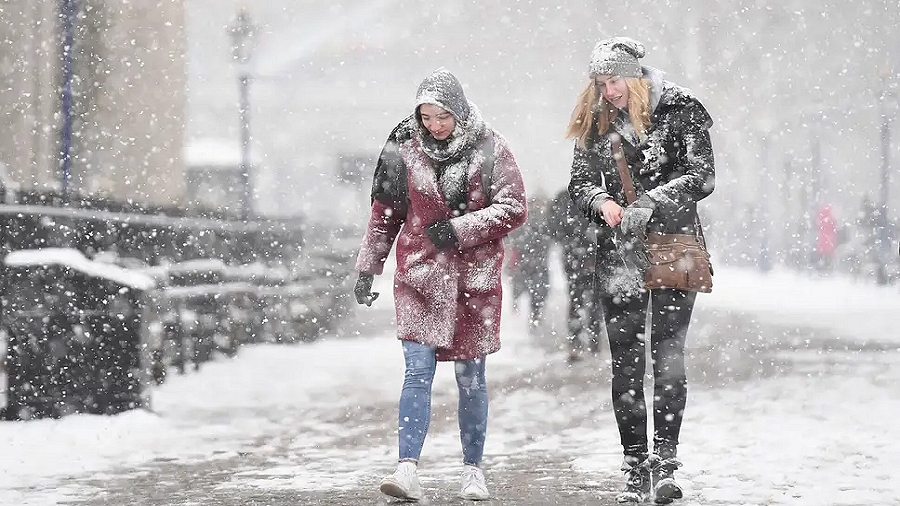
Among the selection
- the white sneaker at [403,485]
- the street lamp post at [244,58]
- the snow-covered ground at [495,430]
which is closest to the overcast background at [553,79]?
the street lamp post at [244,58]

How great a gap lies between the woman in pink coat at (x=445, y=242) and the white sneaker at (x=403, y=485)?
0.05m

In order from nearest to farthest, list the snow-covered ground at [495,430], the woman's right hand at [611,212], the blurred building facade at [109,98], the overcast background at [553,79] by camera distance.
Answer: the woman's right hand at [611,212] → the snow-covered ground at [495,430] → the blurred building facade at [109,98] → the overcast background at [553,79]

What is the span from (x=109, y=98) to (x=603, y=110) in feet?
53.9

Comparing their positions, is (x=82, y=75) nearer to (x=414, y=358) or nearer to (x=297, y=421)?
(x=297, y=421)

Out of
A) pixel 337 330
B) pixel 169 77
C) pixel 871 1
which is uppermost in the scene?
pixel 871 1

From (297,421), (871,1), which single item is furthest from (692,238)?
(871,1)

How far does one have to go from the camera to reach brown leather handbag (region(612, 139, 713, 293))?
5.39m

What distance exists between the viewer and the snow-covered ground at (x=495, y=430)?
6172 millimetres

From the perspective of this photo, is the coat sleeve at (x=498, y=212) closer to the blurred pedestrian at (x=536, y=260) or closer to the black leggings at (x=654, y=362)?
the black leggings at (x=654, y=362)

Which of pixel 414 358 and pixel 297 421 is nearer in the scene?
pixel 414 358

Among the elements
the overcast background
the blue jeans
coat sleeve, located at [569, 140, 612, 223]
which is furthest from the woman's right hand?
the overcast background

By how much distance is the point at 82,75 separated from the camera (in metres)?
21.0

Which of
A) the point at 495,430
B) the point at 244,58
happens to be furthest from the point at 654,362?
the point at 244,58

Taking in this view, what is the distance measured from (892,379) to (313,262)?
33.6 feet
